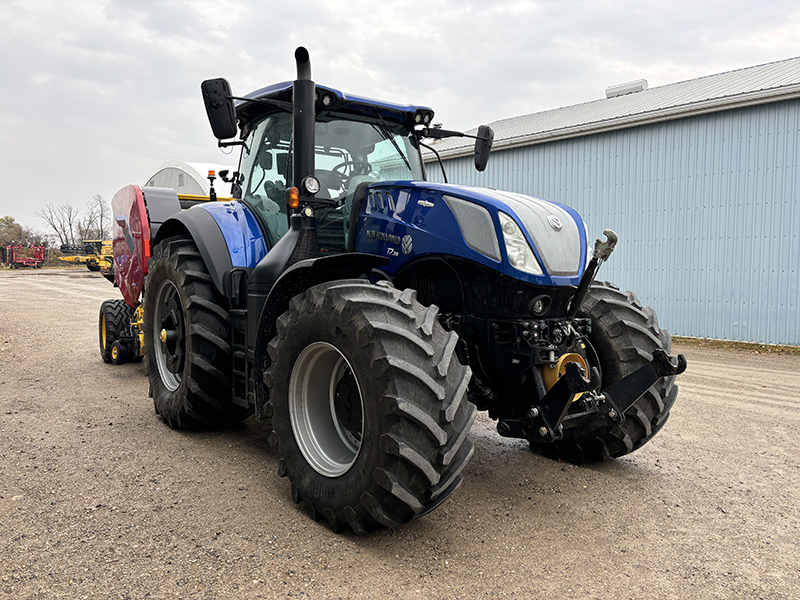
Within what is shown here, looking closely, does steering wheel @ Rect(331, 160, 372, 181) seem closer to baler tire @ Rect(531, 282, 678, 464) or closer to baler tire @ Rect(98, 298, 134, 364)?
baler tire @ Rect(531, 282, 678, 464)

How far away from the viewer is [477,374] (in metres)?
3.37

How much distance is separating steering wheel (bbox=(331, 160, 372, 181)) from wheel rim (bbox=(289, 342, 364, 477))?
4.64 feet

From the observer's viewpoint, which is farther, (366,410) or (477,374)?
(477,374)

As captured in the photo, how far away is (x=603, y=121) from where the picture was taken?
1195 cm

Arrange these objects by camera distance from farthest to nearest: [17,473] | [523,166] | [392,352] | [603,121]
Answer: [523,166]
[603,121]
[17,473]
[392,352]

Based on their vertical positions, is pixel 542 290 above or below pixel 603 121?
below

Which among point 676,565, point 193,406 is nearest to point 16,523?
point 193,406

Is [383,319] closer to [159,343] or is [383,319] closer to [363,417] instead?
[363,417]

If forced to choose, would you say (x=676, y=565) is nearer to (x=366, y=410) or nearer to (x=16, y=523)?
(x=366, y=410)

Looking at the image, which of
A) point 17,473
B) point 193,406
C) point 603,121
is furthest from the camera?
point 603,121

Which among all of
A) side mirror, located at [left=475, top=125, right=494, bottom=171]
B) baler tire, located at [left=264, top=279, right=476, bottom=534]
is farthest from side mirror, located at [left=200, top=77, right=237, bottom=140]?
side mirror, located at [left=475, top=125, right=494, bottom=171]

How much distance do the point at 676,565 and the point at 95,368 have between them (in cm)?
677

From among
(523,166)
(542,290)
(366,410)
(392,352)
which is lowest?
(366,410)

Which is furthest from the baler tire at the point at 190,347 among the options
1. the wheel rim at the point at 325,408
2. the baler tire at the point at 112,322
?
the baler tire at the point at 112,322
